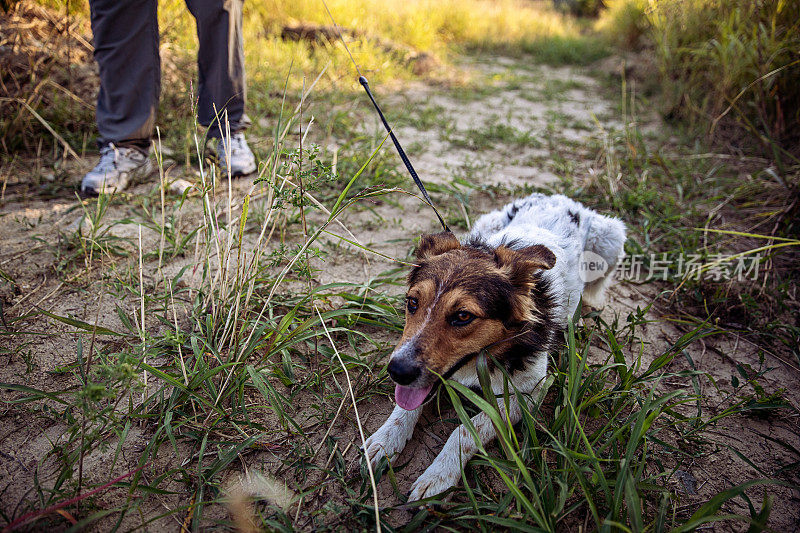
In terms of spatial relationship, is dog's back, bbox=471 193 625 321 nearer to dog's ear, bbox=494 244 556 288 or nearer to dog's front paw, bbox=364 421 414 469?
dog's ear, bbox=494 244 556 288

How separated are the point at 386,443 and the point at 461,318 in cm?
67

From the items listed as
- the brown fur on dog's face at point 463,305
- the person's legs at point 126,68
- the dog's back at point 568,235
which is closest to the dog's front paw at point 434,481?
the brown fur on dog's face at point 463,305

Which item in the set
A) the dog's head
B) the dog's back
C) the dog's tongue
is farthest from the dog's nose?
the dog's back

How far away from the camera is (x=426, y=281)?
1996mm

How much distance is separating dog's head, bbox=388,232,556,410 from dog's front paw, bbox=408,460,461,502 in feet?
0.89

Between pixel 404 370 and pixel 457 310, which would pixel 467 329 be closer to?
pixel 457 310

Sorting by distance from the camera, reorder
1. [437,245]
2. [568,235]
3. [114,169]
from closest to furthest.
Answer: [437,245] → [568,235] → [114,169]

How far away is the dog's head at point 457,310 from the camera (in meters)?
1.82

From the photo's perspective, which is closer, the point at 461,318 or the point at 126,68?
the point at 461,318

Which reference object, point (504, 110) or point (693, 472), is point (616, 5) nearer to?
point (504, 110)

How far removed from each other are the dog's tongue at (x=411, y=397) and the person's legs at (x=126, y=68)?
10.9ft

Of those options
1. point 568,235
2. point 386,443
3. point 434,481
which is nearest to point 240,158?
point 568,235

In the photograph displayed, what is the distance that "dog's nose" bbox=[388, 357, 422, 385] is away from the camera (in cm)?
177

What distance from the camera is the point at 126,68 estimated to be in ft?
11.5
